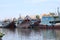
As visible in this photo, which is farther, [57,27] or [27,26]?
[27,26]

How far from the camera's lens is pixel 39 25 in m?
56.0

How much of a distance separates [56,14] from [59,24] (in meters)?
6.23

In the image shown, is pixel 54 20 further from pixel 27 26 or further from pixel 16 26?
pixel 16 26

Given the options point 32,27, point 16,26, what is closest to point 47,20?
point 32,27

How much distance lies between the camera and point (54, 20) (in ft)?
176

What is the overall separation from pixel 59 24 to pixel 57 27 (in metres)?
0.91

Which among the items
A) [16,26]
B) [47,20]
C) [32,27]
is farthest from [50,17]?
[16,26]

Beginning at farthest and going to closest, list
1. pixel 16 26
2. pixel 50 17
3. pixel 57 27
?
pixel 16 26 < pixel 50 17 < pixel 57 27

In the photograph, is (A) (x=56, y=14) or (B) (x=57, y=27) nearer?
(B) (x=57, y=27)

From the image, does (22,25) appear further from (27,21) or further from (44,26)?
(44,26)

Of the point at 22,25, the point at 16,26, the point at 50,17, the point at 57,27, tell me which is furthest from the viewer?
the point at 16,26

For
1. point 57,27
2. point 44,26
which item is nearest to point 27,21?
point 44,26

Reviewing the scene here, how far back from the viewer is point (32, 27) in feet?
190

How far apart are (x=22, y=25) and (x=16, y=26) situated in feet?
16.4
